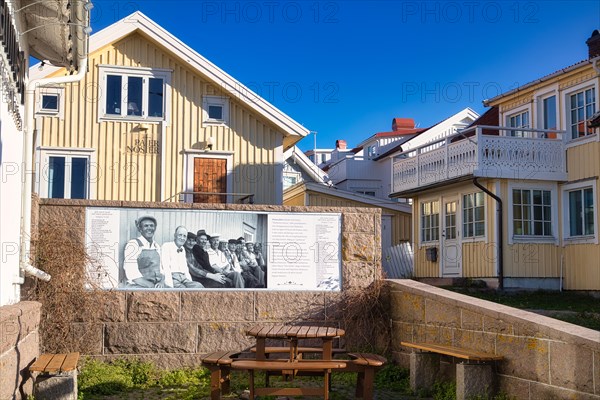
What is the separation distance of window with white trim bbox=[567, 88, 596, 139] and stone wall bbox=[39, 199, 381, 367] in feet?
34.1

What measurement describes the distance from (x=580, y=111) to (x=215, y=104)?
917cm

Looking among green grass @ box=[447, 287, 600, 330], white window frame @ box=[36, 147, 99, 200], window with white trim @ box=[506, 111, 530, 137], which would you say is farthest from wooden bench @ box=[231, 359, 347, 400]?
window with white trim @ box=[506, 111, 530, 137]

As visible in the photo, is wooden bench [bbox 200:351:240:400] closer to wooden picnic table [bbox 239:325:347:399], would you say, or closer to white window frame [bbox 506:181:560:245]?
wooden picnic table [bbox 239:325:347:399]

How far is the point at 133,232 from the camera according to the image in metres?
10.2

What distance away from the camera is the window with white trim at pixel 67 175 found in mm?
18578

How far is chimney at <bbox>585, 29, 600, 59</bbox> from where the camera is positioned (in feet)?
65.6

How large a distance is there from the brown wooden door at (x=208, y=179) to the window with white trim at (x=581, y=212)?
8.77 m

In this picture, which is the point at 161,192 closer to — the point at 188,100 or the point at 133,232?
the point at 188,100

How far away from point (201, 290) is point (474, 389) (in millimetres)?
4095

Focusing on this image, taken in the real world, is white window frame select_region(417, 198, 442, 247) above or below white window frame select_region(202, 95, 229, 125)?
below

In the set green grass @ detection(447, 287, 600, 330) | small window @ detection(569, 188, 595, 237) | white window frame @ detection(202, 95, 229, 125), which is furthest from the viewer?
white window frame @ detection(202, 95, 229, 125)

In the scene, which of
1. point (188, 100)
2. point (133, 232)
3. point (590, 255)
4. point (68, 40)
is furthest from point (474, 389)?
point (188, 100)

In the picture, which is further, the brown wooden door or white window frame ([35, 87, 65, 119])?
Result: the brown wooden door

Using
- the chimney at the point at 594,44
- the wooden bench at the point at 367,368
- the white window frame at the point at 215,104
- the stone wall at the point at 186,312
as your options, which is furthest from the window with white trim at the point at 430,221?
the wooden bench at the point at 367,368
